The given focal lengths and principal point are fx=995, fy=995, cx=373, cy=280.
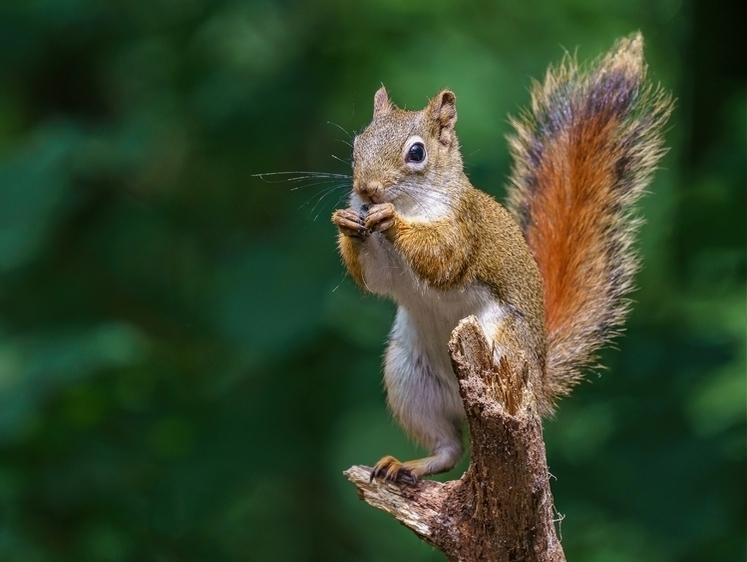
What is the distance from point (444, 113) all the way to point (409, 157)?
211 millimetres

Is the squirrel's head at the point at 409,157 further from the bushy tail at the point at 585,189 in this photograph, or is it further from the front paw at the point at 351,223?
the bushy tail at the point at 585,189

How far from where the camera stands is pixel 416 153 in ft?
7.09

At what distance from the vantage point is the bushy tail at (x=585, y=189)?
252 cm

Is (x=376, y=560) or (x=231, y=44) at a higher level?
(x=231, y=44)

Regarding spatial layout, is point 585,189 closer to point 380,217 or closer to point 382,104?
point 382,104

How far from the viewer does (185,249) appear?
148 inches

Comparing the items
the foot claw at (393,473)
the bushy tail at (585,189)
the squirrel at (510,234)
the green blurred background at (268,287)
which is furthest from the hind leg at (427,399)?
the green blurred background at (268,287)

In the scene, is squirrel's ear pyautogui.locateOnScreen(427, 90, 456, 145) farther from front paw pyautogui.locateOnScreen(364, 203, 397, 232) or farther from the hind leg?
the hind leg

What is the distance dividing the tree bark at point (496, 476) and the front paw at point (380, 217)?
1.24ft

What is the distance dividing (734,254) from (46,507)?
247 centimetres

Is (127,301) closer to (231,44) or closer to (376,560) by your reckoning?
(231,44)

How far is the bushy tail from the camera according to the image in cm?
252

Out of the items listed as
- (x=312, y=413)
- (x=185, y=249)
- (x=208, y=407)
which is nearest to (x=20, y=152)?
(x=185, y=249)

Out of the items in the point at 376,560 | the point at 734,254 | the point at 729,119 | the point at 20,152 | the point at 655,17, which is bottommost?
the point at 376,560
